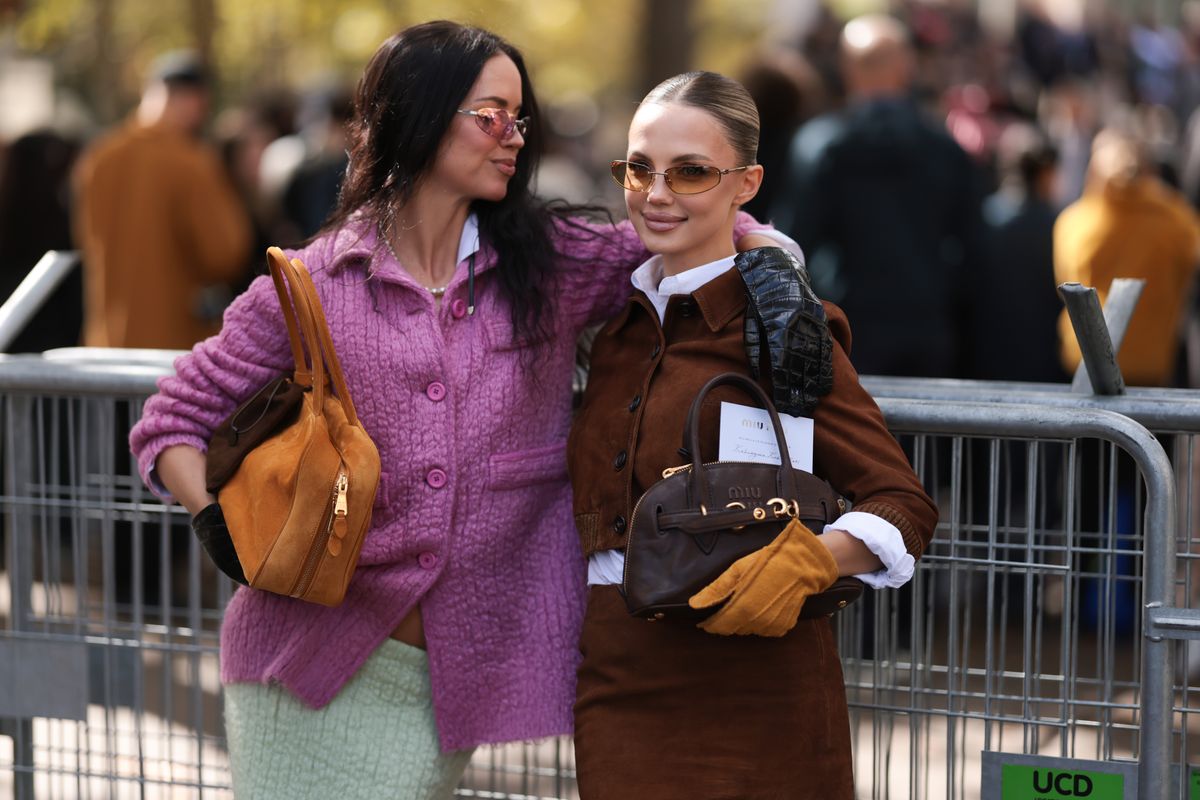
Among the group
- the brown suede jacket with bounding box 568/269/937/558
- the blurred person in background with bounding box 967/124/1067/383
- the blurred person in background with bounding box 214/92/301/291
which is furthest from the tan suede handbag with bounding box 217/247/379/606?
the blurred person in background with bounding box 214/92/301/291

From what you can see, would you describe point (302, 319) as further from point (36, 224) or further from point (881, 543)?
point (36, 224)

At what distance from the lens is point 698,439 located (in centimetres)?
276

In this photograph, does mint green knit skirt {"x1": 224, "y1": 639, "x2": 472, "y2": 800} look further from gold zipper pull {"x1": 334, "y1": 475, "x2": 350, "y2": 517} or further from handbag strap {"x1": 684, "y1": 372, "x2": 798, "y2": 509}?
handbag strap {"x1": 684, "y1": 372, "x2": 798, "y2": 509}

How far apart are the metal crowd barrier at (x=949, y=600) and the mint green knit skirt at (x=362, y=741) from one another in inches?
20.3

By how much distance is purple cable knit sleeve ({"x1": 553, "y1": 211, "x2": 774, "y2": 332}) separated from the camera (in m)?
3.19

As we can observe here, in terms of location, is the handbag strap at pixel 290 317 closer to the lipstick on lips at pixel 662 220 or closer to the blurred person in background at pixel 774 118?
the lipstick on lips at pixel 662 220

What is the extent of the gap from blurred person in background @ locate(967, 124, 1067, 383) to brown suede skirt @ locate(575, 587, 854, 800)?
178 inches

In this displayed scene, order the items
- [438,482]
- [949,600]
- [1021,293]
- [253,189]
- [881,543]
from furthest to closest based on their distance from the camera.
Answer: [253,189] < [1021,293] < [949,600] < [438,482] < [881,543]

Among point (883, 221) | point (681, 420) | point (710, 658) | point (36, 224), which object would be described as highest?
point (36, 224)

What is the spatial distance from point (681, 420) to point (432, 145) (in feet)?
2.26

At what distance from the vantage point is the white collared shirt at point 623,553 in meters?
2.67

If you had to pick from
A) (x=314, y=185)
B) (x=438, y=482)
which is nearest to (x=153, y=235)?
(x=314, y=185)

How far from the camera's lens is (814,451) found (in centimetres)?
284

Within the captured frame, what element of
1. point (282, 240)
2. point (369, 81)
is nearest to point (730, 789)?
point (369, 81)
